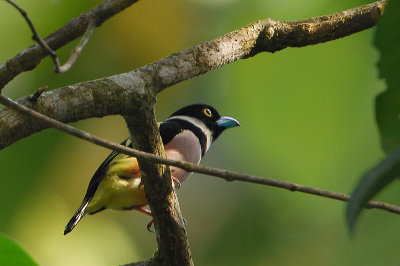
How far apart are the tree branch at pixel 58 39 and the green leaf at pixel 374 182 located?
3.67 feet

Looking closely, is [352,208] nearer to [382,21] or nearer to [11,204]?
[382,21]

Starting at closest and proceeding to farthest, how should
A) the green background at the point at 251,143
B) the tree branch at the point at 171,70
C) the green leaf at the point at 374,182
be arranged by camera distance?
the green leaf at the point at 374,182
the tree branch at the point at 171,70
the green background at the point at 251,143

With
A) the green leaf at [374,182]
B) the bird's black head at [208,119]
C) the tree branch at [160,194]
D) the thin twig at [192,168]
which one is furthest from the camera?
the bird's black head at [208,119]

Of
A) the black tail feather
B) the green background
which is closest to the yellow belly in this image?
the black tail feather

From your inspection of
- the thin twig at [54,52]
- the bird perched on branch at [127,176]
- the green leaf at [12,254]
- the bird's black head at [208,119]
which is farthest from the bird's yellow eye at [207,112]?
the green leaf at [12,254]

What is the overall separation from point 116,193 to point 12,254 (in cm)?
223

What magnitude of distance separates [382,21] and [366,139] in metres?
7.02

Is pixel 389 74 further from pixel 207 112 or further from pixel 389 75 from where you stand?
pixel 207 112

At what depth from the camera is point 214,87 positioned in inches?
339

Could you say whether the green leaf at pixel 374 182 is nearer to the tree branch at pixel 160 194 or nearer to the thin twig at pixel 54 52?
the thin twig at pixel 54 52

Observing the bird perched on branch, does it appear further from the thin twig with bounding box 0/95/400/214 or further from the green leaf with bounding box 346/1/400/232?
the green leaf with bounding box 346/1/400/232

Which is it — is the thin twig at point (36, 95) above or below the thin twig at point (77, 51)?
below

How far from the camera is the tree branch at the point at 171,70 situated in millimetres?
2391

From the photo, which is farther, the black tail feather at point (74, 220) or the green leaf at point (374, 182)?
the black tail feather at point (74, 220)
